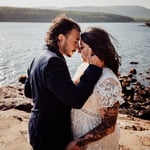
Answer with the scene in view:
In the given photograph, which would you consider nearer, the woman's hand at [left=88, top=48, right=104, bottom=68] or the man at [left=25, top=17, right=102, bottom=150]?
the man at [left=25, top=17, right=102, bottom=150]

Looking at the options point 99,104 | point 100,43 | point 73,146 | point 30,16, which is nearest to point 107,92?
point 99,104

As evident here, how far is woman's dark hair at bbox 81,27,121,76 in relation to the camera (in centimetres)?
325

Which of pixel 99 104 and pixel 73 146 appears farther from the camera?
pixel 73 146

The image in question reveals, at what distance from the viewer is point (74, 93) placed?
3.14 m

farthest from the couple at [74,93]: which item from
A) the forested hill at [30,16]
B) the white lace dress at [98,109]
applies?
the forested hill at [30,16]

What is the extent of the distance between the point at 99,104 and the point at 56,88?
44cm

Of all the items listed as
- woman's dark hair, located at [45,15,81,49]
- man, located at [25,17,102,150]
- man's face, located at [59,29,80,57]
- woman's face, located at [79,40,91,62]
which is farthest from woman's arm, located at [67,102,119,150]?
woman's dark hair, located at [45,15,81,49]

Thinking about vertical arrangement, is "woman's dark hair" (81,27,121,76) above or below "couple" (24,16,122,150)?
above

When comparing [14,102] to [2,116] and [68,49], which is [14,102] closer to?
[2,116]

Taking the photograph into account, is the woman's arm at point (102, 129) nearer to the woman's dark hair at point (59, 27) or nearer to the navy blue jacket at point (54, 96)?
the navy blue jacket at point (54, 96)

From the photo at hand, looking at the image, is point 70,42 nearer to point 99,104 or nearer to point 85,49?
point 85,49

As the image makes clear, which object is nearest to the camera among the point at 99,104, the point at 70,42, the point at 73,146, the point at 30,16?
the point at 99,104

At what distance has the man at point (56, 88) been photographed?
3.16m

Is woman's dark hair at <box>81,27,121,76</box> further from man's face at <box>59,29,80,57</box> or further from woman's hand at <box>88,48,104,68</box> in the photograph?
man's face at <box>59,29,80,57</box>
